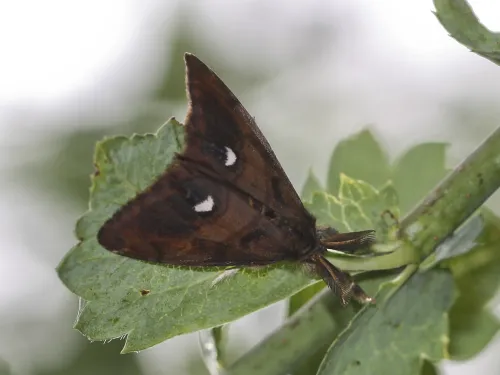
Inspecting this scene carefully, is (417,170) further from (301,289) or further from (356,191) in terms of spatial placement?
(301,289)

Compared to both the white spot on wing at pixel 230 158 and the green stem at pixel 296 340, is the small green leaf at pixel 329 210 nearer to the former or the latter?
the green stem at pixel 296 340

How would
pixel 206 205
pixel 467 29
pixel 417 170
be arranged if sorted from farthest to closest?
pixel 417 170
pixel 467 29
pixel 206 205

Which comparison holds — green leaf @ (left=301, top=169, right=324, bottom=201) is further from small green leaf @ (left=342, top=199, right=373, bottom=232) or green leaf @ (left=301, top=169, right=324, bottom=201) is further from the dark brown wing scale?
the dark brown wing scale

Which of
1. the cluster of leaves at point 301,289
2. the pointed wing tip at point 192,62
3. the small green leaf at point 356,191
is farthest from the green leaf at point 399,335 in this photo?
the pointed wing tip at point 192,62

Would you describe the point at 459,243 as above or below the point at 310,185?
above

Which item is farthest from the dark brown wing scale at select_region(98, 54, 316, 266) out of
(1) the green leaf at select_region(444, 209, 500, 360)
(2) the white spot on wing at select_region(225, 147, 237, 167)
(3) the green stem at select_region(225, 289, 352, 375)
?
(1) the green leaf at select_region(444, 209, 500, 360)

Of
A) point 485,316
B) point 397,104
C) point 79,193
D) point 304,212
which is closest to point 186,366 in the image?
point 79,193

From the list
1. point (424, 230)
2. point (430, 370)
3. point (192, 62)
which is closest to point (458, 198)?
point (424, 230)
